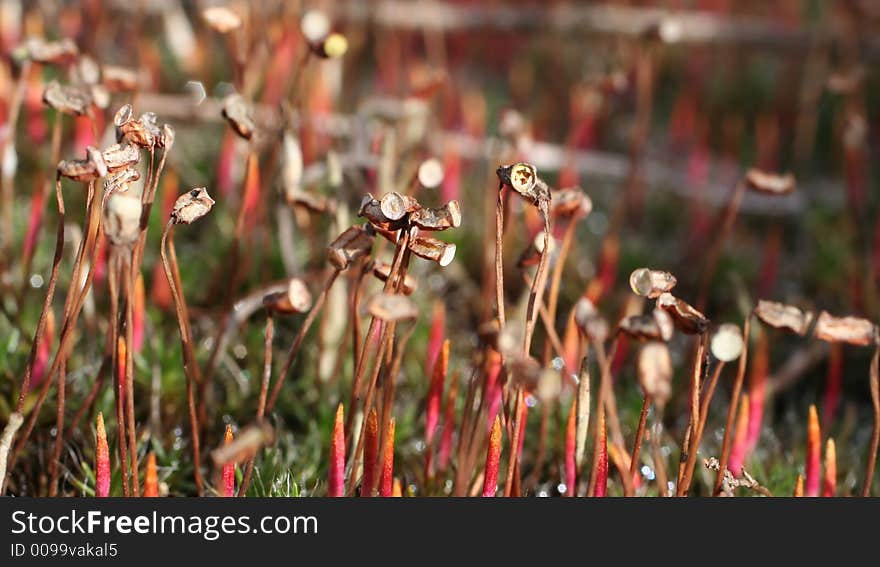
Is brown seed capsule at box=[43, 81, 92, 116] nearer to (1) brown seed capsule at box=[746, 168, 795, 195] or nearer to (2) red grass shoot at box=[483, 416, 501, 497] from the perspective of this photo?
(2) red grass shoot at box=[483, 416, 501, 497]

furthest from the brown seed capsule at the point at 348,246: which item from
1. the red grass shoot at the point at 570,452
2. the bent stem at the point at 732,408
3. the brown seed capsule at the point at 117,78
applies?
the brown seed capsule at the point at 117,78

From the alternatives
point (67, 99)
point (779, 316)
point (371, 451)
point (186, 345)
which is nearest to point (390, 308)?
point (371, 451)

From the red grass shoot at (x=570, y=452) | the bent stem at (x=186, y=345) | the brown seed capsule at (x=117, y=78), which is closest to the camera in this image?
the bent stem at (x=186, y=345)

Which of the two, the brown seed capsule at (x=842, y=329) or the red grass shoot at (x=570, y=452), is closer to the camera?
the brown seed capsule at (x=842, y=329)

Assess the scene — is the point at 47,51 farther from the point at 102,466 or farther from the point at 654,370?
the point at 654,370

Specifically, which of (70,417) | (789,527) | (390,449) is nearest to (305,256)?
(70,417)

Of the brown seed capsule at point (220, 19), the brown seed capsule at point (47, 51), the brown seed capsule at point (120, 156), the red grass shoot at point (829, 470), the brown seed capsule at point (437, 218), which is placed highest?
the brown seed capsule at point (220, 19)

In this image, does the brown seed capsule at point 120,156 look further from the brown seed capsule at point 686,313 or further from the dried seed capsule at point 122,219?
the brown seed capsule at point 686,313
